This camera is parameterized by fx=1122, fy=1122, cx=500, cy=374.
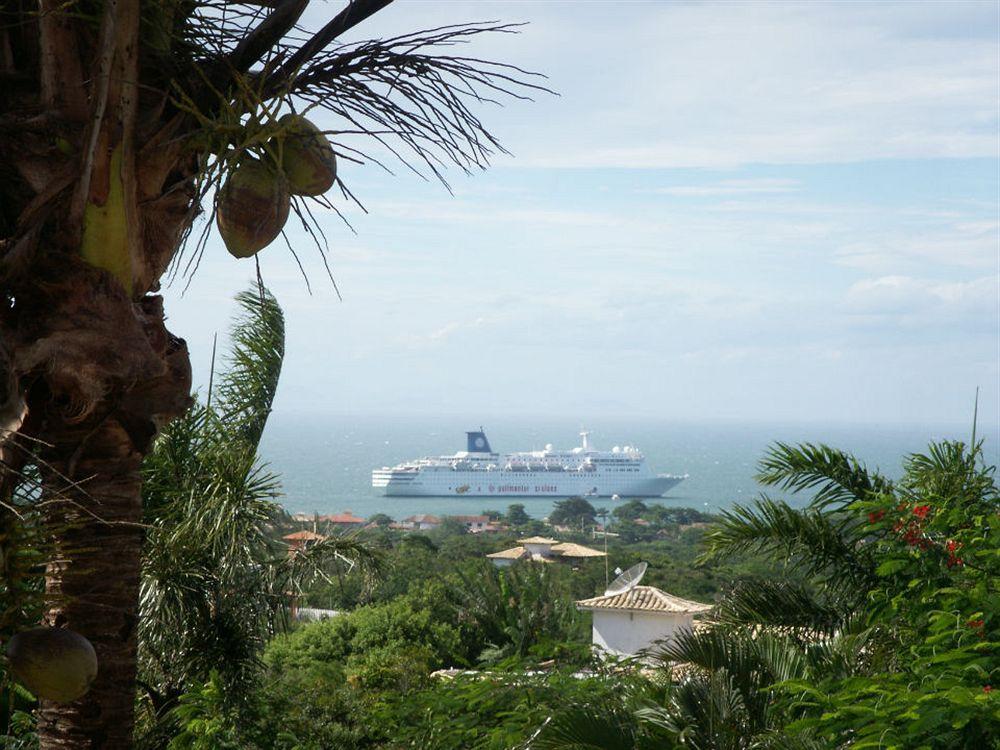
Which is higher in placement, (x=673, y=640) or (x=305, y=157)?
(x=305, y=157)

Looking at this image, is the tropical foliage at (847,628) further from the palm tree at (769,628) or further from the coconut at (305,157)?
the coconut at (305,157)

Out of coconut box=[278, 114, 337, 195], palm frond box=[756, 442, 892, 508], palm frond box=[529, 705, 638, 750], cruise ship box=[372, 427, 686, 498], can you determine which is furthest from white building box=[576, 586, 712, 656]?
cruise ship box=[372, 427, 686, 498]

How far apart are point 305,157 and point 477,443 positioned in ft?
352

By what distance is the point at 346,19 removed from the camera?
2252 mm

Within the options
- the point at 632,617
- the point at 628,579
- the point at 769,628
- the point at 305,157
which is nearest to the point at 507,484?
the point at 632,617

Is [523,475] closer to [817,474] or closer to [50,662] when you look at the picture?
[817,474]

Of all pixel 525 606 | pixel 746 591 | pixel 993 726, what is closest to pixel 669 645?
pixel 746 591

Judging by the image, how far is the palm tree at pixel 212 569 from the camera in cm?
681

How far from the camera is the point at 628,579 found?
17.9 meters

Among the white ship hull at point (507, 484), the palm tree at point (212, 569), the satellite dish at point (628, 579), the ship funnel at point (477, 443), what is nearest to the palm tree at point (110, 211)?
the palm tree at point (212, 569)

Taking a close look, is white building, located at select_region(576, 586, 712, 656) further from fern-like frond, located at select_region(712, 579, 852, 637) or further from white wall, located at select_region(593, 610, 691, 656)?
fern-like frond, located at select_region(712, 579, 852, 637)

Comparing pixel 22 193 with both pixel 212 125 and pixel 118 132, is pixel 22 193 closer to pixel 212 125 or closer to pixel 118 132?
pixel 118 132

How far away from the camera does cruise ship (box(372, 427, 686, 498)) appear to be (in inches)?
4149

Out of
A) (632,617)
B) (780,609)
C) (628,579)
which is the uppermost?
(780,609)
